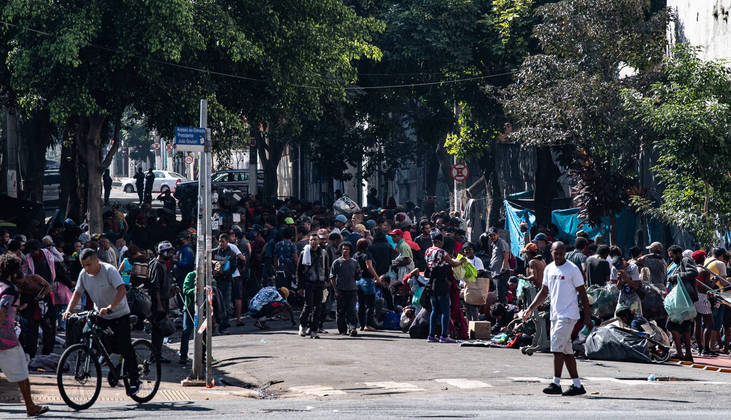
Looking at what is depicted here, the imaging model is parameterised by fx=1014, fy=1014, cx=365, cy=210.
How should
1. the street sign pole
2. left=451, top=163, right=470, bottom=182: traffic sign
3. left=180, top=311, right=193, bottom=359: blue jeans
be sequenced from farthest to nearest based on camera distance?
left=451, top=163, right=470, bottom=182: traffic sign, left=180, top=311, right=193, bottom=359: blue jeans, the street sign pole

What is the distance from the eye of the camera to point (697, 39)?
79.1 ft

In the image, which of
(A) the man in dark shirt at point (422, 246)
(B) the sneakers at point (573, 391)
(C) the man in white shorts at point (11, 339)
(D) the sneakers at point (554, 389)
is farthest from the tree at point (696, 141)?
(C) the man in white shorts at point (11, 339)

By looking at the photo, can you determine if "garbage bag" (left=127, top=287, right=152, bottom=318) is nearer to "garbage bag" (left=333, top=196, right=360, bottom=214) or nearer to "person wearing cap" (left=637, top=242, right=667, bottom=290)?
"person wearing cap" (left=637, top=242, right=667, bottom=290)

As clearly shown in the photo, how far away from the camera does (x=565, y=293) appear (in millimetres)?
11719

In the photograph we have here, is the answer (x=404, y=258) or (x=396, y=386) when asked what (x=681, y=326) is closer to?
(x=396, y=386)

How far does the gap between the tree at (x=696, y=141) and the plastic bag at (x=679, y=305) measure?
2.76 metres

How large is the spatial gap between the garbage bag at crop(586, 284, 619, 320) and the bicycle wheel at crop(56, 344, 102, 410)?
8.42 metres

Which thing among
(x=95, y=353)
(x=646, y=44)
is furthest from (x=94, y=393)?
(x=646, y=44)

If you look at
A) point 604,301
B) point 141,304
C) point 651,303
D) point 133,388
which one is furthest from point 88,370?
point 651,303

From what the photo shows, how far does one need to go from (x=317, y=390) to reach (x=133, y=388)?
2295 mm

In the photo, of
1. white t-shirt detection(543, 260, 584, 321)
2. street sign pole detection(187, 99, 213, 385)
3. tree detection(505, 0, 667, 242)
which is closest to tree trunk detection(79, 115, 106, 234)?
tree detection(505, 0, 667, 242)

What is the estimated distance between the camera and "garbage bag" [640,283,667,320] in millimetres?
16531

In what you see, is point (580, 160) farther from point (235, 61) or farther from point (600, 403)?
point (600, 403)

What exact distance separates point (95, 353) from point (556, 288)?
206 inches
